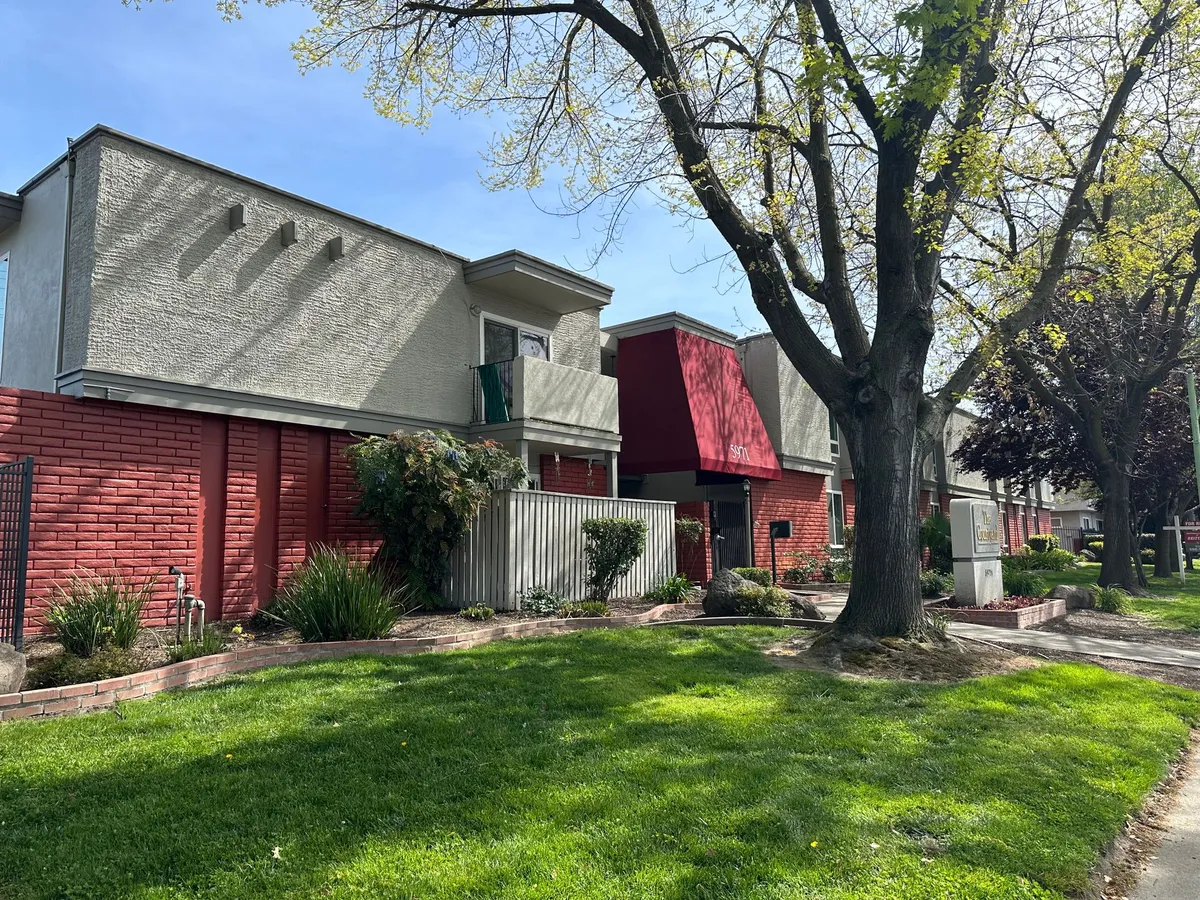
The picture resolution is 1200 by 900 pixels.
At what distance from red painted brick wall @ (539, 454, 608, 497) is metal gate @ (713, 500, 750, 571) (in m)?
3.67

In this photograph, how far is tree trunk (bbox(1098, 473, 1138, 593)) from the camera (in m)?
18.7

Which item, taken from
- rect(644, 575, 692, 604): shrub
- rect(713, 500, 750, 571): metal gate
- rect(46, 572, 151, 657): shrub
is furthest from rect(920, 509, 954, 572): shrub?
rect(46, 572, 151, 657): shrub

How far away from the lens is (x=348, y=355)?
41.3 feet

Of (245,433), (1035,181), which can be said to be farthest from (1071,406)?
(245,433)

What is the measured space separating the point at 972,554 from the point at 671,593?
5.42 meters

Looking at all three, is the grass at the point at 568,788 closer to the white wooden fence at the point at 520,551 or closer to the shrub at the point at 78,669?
the shrub at the point at 78,669

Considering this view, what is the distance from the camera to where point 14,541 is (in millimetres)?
7785

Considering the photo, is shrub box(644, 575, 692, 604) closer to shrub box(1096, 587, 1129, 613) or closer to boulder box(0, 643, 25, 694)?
shrub box(1096, 587, 1129, 613)

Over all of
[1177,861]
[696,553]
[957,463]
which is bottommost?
[1177,861]

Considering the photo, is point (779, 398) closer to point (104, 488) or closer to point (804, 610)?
point (804, 610)

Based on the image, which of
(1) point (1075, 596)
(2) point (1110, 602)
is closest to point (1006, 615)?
(1) point (1075, 596)

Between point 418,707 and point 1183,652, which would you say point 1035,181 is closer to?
point 1183,652

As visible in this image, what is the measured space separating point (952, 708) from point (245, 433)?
9212 millimetres

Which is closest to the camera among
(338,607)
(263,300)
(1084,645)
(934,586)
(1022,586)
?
(338,607)
